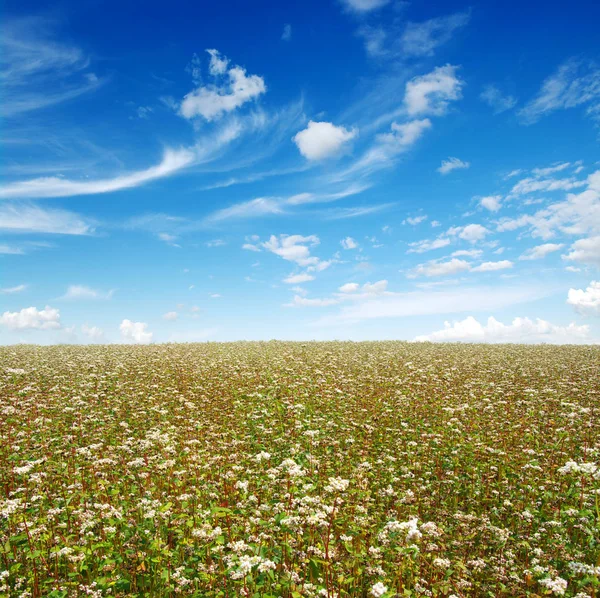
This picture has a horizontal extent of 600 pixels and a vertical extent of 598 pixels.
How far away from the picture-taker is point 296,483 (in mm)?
8141

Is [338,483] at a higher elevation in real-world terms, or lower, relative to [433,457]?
higher

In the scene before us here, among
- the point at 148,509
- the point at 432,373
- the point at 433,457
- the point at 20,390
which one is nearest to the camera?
the point at 148,509

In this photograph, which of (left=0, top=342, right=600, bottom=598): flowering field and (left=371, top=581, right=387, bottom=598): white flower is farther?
(left=0, top=342, right=600, bottom=598): flowering field

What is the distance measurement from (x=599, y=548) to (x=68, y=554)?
9019 mm

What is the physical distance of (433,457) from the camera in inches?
485

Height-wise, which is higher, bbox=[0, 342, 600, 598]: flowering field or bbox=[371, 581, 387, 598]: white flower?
bbox=[371, 581, 387, 598]: white flower

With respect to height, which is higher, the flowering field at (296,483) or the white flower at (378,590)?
the white flower at (378,590)

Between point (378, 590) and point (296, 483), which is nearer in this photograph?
point (378, 590)

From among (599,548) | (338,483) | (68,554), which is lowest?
(599,548)

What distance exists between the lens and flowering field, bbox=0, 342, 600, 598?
20.5ft

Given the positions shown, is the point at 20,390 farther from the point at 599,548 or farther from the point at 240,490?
the point at 599,548

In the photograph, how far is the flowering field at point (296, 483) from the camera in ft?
20.5

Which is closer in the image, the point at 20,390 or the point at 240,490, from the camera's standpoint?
the point at 240,490

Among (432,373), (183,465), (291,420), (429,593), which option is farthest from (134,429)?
(432,373)
